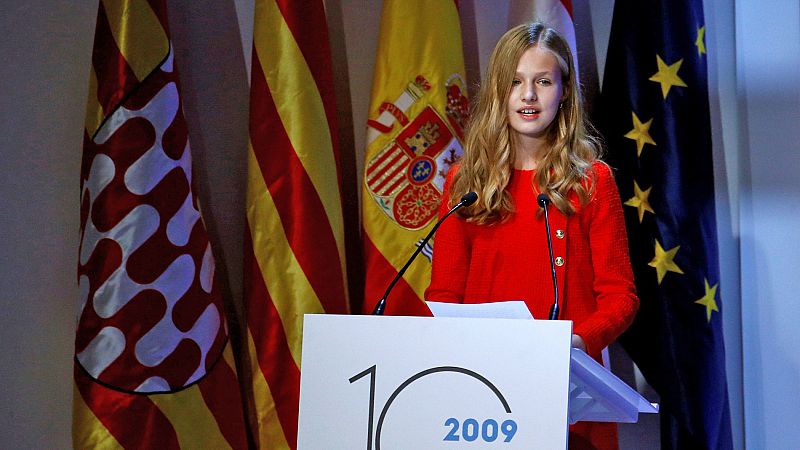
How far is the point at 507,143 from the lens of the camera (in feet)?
7.23

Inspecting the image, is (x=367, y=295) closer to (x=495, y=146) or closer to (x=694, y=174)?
(x=495, y=146)

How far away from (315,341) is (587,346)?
2.16 feet

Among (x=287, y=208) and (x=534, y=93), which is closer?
(x=534, y=93)

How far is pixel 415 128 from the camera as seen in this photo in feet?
9.54

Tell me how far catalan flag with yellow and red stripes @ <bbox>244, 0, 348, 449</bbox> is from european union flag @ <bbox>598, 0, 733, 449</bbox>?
95cm

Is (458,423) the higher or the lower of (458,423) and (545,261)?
the lower

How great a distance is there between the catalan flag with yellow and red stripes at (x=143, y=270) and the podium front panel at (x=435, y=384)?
1.24 metres

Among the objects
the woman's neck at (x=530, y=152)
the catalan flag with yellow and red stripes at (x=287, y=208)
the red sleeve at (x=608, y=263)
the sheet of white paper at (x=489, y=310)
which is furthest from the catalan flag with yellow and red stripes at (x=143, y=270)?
the sheet of white paper at (x=489, y=310)

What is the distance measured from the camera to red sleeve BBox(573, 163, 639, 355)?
1.94 metres

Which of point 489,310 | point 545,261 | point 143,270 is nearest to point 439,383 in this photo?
point 489,310

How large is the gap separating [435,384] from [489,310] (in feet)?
0.50

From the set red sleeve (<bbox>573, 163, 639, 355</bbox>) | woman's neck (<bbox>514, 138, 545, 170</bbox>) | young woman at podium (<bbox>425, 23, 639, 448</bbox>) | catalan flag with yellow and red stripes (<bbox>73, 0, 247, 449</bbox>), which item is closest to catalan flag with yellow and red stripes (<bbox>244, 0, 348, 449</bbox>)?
catalan flag with yellow and red stripes (<bbox>73, 0, 247, 449</bbox>)

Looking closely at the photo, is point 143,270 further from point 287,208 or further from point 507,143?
point 507,143


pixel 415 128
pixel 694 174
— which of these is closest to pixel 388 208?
pixel 415 128
